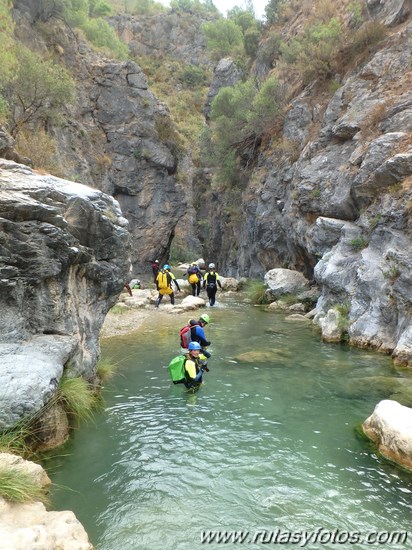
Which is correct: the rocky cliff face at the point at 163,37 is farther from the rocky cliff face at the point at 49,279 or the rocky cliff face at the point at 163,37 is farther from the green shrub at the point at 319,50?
the rocky cliff face at the point at 49,279

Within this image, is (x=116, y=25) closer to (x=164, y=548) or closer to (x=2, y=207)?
(x=2, y=207)

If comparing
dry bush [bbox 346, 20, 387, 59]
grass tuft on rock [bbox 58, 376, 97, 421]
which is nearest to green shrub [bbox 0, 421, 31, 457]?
grass tuft on rock [bbox 58, 376, 97, 421]

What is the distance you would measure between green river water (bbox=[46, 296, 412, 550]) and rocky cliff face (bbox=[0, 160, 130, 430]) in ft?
3.89

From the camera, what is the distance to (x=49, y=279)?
21.0ft

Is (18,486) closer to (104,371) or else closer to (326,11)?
(104,371)

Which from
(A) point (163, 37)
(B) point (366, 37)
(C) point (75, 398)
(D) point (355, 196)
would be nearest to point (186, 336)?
(C) point (75, 398)

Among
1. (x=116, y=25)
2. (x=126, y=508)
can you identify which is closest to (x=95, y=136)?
(x=126, y=508)

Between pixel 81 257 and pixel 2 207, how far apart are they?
1.73 metres

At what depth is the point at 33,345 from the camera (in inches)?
228

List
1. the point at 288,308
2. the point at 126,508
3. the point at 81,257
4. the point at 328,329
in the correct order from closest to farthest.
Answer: the point at 126,508, the point at 81,257, the point at 328,329, the point at 288,308

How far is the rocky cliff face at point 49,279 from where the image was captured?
5.26m

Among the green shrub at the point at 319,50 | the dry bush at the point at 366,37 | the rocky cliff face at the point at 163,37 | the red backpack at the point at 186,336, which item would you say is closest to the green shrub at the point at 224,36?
the green shrub at the point at 319,50

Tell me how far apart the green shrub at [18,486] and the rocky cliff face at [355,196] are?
862 cm

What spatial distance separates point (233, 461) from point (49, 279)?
393 cm
